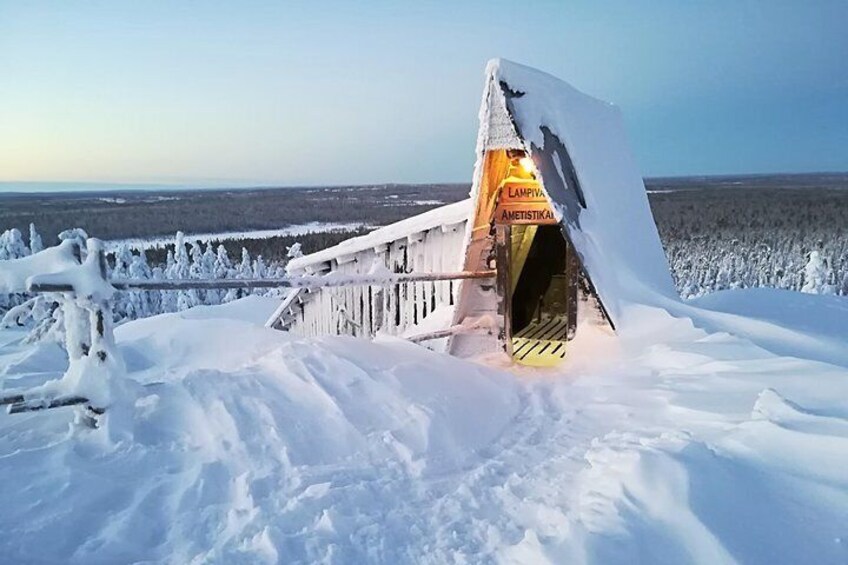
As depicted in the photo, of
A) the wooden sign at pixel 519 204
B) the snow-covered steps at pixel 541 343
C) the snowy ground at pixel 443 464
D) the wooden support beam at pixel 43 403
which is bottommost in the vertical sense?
the snow-covered steps at pixel 541 343

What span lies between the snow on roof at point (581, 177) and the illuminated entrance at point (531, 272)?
39 cm

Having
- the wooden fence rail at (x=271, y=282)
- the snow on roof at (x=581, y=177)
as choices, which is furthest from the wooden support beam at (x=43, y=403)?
the snow on roof at (x=581, y=177)

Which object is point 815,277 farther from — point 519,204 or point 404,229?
point 404,229

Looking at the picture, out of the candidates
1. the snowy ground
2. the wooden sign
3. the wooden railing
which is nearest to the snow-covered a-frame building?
the wooden sign

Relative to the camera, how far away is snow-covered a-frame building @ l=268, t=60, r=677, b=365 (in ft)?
21.7

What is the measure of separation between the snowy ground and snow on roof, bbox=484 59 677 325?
1.34 metres

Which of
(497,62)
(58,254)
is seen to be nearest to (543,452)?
(58,254)

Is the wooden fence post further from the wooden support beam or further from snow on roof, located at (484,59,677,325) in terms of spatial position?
snow on roof, located at (484,59,677,325)

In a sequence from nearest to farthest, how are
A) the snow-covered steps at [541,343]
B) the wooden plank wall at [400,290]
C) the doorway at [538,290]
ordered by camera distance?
the snow-covered steps at [541,343] → the wooden plank wall at [400,290] → the doorway at [538,290]

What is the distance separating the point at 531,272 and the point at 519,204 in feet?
16.1

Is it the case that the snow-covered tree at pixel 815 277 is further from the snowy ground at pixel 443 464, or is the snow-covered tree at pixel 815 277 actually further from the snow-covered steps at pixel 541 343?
the snowy ground at pixel 443 464

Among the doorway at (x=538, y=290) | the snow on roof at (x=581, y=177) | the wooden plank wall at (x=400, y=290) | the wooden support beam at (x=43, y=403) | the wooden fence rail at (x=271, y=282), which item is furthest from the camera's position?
the doorway at (x=538, y=290)

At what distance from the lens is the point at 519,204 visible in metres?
7.79

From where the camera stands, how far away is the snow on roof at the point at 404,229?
8.17m
